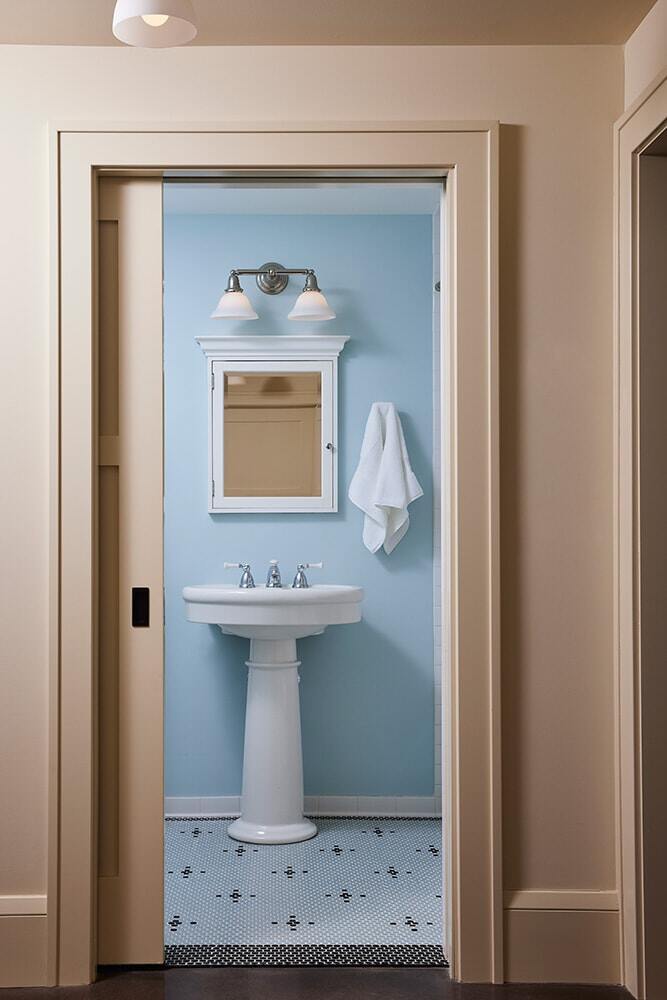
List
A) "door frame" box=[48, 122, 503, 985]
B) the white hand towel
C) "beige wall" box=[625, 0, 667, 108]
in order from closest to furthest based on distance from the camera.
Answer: "beige wall" box=[625, 0, 667, 108]
"door frame" box=[48, 122, 503, 985]
the white hand towel

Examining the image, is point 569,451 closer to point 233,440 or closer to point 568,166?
point 568,166

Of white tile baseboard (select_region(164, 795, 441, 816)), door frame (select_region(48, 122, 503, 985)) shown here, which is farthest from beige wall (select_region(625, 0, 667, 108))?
white tile baseboard (select_region(164, 795, 441, 816))

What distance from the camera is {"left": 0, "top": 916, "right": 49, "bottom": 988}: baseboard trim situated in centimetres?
283

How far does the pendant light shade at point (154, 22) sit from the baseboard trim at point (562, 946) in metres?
2.27

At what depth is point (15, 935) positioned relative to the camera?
2844 mm

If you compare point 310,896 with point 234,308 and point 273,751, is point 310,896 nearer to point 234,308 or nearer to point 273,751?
point 273,751

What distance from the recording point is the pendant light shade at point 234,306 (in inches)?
174

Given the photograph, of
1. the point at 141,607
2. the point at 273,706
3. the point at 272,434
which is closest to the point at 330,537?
the point at 272,434

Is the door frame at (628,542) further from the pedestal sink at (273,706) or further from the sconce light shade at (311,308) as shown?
the sconce light shade at (311,308)

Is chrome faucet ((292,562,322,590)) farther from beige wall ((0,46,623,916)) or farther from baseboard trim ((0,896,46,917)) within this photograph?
baseboard trim ((0,896,46,917))

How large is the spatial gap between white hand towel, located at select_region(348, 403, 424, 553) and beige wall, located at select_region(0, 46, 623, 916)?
1590 millimetres

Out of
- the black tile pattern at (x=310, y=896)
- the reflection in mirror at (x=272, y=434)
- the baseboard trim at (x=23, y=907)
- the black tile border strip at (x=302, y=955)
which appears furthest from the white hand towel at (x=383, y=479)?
the baseboard trim at (x=23, y=907)

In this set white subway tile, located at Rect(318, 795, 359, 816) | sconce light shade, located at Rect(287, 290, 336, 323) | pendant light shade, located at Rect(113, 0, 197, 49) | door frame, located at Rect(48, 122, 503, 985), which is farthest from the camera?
white subway tile, located at Rect(318, 795, 359, 816)

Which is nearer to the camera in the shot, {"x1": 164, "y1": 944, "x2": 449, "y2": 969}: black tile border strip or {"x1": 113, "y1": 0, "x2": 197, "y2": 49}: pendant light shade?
{"x1": 113, "y1": 0, "x2": 197, "y2": 49}: pendant light shade
